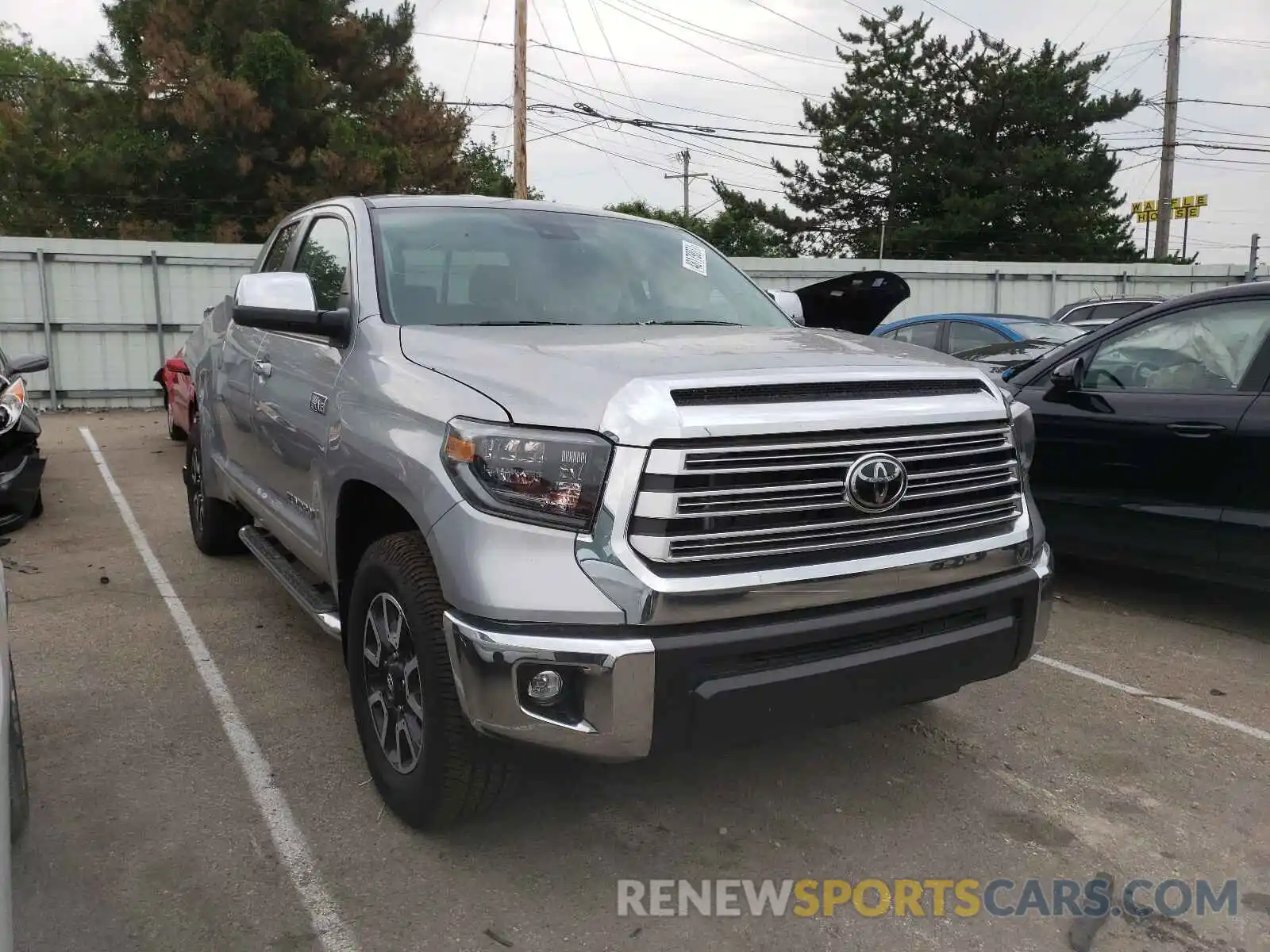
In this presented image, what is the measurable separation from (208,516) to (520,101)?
1563 centimetres

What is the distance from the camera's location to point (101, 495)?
323 inches

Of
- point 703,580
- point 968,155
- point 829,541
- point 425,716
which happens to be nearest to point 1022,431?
point 829,541

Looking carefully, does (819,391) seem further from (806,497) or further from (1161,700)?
(1161,700)

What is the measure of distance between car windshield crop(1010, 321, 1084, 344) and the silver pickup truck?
632 cm

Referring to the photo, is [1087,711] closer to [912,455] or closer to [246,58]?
[912,455]

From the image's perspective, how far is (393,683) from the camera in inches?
114

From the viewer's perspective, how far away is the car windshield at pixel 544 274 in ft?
11.5

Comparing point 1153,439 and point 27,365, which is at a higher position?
point 27,365

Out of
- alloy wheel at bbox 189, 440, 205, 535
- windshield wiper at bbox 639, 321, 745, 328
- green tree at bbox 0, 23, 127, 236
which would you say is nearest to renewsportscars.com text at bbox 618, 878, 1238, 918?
windshield wiper at bbox 639, 321, 745, 328

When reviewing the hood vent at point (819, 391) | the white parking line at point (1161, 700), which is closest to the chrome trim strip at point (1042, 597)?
the hood vent at point (819, 391)

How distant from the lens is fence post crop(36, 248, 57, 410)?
47.1 ft

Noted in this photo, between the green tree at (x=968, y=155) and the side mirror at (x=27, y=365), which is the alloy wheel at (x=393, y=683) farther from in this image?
the green tree at (x=968, y=155)

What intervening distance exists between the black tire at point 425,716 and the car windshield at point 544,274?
0.91 meters

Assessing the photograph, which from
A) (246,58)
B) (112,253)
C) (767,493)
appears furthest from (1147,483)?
(246,58)
